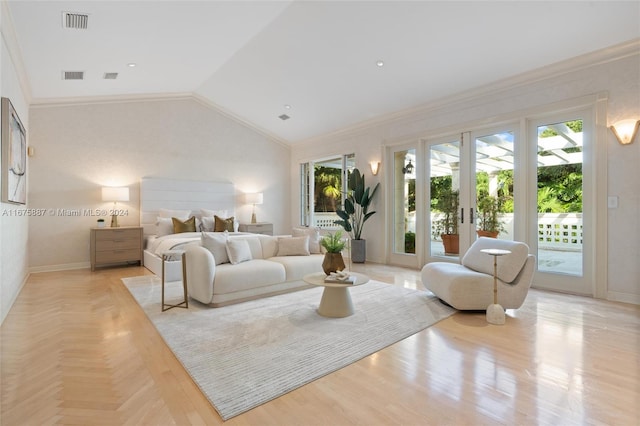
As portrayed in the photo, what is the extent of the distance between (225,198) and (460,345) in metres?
5.80

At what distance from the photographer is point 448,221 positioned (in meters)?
5.24

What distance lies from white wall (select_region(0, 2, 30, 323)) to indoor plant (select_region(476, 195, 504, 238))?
5.61 meters

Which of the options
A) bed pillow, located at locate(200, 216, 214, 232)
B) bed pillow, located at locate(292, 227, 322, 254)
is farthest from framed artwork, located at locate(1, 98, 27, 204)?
bed pillow, located at locate(292, 227, 322, 254)

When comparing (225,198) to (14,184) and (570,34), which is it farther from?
(570,34)

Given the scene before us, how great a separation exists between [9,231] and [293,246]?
10.1 ft

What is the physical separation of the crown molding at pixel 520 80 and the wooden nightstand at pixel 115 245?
4.57 metres

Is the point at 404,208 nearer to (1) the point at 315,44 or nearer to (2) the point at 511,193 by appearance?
(2) the point at 511,193

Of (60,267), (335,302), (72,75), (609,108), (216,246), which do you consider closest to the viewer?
(335,302)

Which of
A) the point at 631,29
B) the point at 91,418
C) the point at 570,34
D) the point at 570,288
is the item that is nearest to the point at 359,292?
the point at 570,288

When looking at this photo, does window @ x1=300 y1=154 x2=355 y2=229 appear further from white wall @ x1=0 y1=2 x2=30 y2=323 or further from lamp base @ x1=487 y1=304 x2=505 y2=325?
white wall @ x1=0 y1=2 x2=30 y2=323

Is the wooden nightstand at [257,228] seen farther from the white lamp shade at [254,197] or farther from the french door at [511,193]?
the french door at [511,193]

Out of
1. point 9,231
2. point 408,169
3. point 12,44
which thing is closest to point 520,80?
point 408,169

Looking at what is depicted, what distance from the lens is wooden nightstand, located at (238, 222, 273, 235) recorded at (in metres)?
7.02

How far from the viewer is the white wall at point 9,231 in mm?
3023
